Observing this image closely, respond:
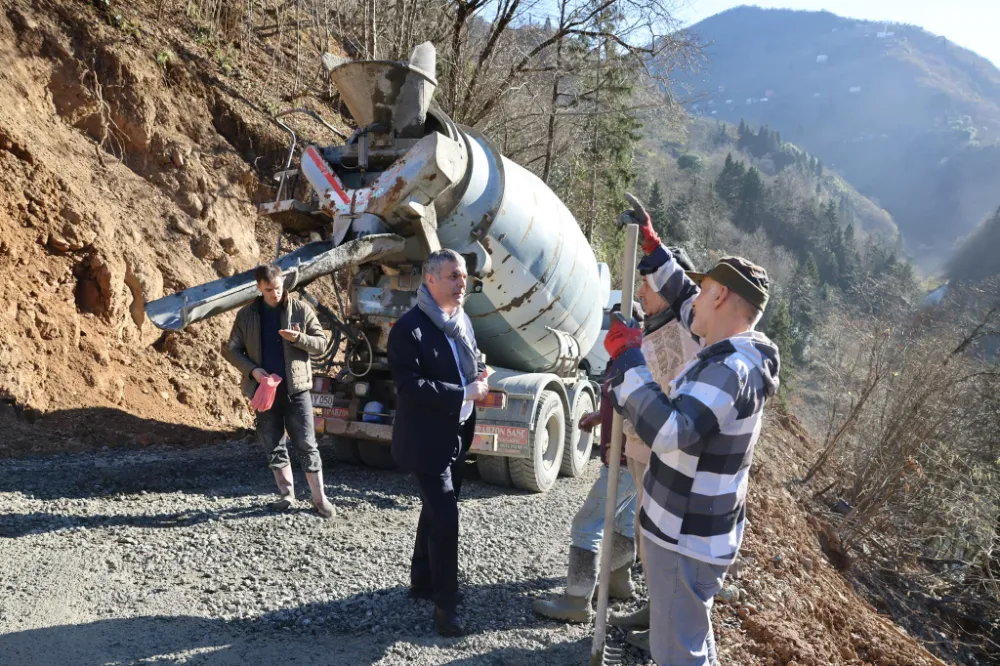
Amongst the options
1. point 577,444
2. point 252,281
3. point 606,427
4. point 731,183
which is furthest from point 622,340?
point 731,183

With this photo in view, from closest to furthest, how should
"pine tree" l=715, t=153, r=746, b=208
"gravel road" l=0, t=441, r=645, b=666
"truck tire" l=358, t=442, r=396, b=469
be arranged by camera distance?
"gravel road" l=0, t=441, r=645, b=666, "truck tire" l=358, t=442, r=396, b=469, "pine tree" l=715, t=153, r=746, b=208

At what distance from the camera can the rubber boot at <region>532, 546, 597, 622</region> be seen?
3.86 meters

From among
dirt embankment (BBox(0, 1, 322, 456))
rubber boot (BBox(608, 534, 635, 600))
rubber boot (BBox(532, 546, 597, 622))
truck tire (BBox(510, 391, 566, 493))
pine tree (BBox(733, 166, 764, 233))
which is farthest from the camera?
pine tree (BBox(733, 166, 764, 233))

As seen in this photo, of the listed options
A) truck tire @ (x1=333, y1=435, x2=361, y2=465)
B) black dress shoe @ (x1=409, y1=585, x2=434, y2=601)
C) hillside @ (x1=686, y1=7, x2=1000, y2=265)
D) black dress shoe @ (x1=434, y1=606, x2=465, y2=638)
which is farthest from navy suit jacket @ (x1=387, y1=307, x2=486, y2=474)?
hillside @ (x1=686, y1=7, x2=1000, y2=265)

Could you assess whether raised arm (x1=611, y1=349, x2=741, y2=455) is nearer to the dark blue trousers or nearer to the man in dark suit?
the man in dark suit

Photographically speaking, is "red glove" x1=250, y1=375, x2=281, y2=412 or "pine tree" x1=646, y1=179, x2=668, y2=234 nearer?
"red glove" x1=250, y1=375, x2=281, y2=412

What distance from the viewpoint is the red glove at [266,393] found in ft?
15.6

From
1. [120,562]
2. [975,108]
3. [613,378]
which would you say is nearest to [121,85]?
[120,562]

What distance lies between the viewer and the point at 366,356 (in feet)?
21.5

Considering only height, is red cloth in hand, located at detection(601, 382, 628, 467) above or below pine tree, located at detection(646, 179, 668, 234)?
below

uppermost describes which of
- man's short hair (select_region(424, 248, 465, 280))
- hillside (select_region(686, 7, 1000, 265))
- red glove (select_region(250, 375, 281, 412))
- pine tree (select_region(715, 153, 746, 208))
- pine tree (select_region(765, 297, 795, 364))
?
hillside (select_region(686, 7, 1000, 265))

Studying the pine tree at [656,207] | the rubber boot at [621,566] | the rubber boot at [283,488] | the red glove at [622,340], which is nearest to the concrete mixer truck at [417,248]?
the rubber boot at [283,488]

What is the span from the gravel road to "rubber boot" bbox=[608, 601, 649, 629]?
2.9 inches

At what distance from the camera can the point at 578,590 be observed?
3891 mm
